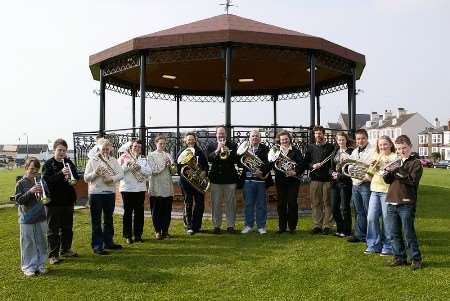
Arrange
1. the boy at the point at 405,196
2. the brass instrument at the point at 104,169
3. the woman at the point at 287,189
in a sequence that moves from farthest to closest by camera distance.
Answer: the woman at the point at 287,189
the brass instrument at the point at 104,169
the boy at the point at 405,196

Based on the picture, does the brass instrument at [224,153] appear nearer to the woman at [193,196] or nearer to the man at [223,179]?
the man at [223,179]

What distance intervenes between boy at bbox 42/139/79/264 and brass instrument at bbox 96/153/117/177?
470 millimetres

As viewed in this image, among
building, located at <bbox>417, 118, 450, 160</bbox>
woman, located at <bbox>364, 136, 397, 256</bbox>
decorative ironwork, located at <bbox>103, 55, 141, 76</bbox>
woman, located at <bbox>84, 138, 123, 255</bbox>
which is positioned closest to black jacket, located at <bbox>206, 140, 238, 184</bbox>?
woman, located at <bbox>84, 138, 123, 255</bbox>

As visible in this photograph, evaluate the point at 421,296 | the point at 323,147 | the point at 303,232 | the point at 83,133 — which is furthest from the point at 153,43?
the point at 421,296

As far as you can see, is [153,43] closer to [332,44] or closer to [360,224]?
[332,44]

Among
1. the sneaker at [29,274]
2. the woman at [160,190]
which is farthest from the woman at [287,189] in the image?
the sneaker at [29,274]

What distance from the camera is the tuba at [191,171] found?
8.23 meters

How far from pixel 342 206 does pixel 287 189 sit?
43.7 inches

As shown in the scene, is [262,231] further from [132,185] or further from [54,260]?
[54,260]

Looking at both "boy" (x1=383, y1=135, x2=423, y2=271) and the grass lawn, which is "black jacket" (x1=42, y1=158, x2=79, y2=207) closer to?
the grass lawn

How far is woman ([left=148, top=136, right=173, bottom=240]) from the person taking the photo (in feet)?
26.8

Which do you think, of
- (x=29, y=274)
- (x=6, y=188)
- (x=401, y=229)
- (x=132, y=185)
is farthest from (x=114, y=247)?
(x=6, y=188)

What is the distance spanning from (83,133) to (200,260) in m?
8.08

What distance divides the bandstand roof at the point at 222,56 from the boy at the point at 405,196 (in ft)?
17.7
